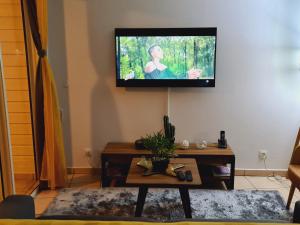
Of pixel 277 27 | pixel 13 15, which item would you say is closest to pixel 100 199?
pixel 13 15

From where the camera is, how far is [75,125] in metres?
3.71

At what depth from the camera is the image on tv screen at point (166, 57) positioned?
3428 mm

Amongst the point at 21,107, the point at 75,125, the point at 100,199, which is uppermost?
the point at 21,107

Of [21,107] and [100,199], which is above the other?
[21,107]

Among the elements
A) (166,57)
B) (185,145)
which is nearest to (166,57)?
(166,57)

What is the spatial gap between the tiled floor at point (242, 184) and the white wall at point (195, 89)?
0.60 ft

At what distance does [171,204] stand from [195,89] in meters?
1.39

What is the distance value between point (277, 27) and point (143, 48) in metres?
1.55

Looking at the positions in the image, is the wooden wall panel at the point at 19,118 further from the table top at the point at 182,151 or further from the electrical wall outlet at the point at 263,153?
the electrical wall outlet at the point at 263,153

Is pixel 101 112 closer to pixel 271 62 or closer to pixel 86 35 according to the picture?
pixel 86 35

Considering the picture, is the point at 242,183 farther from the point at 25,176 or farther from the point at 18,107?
the point at 18,107

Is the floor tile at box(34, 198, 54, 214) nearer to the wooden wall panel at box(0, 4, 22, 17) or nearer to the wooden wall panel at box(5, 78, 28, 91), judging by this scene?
the wooden wall panel at box(5, 78, 28, 91)

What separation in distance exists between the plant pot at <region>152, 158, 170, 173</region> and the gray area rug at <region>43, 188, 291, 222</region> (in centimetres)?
45

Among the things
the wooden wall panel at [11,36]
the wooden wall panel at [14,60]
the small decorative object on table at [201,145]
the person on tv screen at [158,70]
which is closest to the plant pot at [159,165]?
the small decorative object on table at [201,145]
